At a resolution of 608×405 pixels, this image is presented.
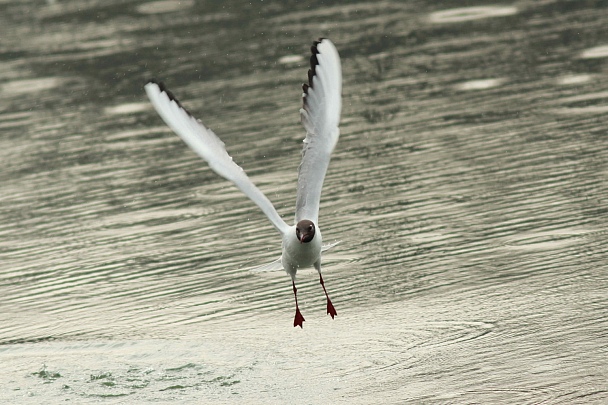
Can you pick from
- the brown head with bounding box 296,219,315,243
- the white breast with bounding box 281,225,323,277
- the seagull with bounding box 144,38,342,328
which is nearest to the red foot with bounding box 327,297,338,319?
the seagull with bounding box 144,38,342,328

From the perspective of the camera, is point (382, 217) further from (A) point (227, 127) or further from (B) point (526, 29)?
(B) point (526, 29)

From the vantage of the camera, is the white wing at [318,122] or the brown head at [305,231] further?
the white wing at [318,122]

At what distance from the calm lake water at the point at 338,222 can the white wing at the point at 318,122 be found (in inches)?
40.1

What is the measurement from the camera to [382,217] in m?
10.7

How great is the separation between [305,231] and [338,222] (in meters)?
3.28

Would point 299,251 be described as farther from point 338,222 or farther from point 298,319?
point 338,222

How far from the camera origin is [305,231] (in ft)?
24.4

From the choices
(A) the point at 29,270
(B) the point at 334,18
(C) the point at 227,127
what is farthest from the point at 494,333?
(B) the point at 334,18

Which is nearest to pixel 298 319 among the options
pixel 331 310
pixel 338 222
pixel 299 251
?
pixel 331 310

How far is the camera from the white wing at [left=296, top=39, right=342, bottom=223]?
7.96 meters

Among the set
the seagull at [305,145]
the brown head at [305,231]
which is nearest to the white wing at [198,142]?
the seagull at [305,145]

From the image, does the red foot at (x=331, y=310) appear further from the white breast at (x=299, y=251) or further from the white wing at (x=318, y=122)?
the white wing at (x=318, y=122)

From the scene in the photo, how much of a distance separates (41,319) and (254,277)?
1.63 meters

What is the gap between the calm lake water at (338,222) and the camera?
7953mm
